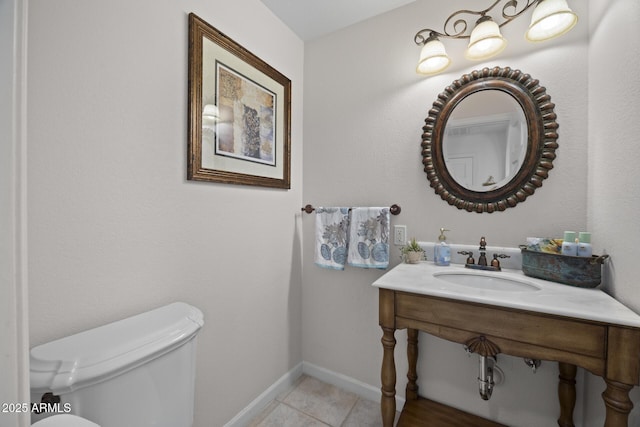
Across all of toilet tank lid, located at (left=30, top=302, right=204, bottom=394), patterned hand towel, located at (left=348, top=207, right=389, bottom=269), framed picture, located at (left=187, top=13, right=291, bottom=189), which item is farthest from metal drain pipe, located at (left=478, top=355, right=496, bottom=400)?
framed picture, located at (left=187, top=13, right=291, bottom=189)

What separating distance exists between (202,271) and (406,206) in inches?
44.8

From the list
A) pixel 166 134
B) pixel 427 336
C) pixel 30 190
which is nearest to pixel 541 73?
pixel 427 336

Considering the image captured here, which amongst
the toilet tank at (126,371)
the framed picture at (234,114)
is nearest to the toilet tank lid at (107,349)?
the toilet tank at (126,371)

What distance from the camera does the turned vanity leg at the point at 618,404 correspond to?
2.53ft

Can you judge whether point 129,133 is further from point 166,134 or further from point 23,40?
point 23,40

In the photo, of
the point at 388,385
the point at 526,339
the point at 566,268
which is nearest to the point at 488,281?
the point at 566,268

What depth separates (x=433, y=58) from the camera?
4.46 ft

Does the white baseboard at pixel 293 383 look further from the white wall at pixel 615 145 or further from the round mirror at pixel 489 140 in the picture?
the round mirror at pixel 489 140

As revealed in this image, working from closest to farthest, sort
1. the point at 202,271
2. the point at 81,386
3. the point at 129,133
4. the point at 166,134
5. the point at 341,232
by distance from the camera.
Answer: the point at 81,386 < the point at 129,133 < the point at 166,134 < the point at 202,271 < the point at 341,232

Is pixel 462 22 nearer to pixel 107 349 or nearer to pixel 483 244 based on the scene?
pixel 483 244

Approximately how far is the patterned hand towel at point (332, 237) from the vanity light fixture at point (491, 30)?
92 centimetres

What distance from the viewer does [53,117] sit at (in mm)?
791

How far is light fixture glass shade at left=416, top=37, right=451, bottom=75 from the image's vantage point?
4.41ft

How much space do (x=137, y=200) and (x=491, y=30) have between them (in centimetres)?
165
